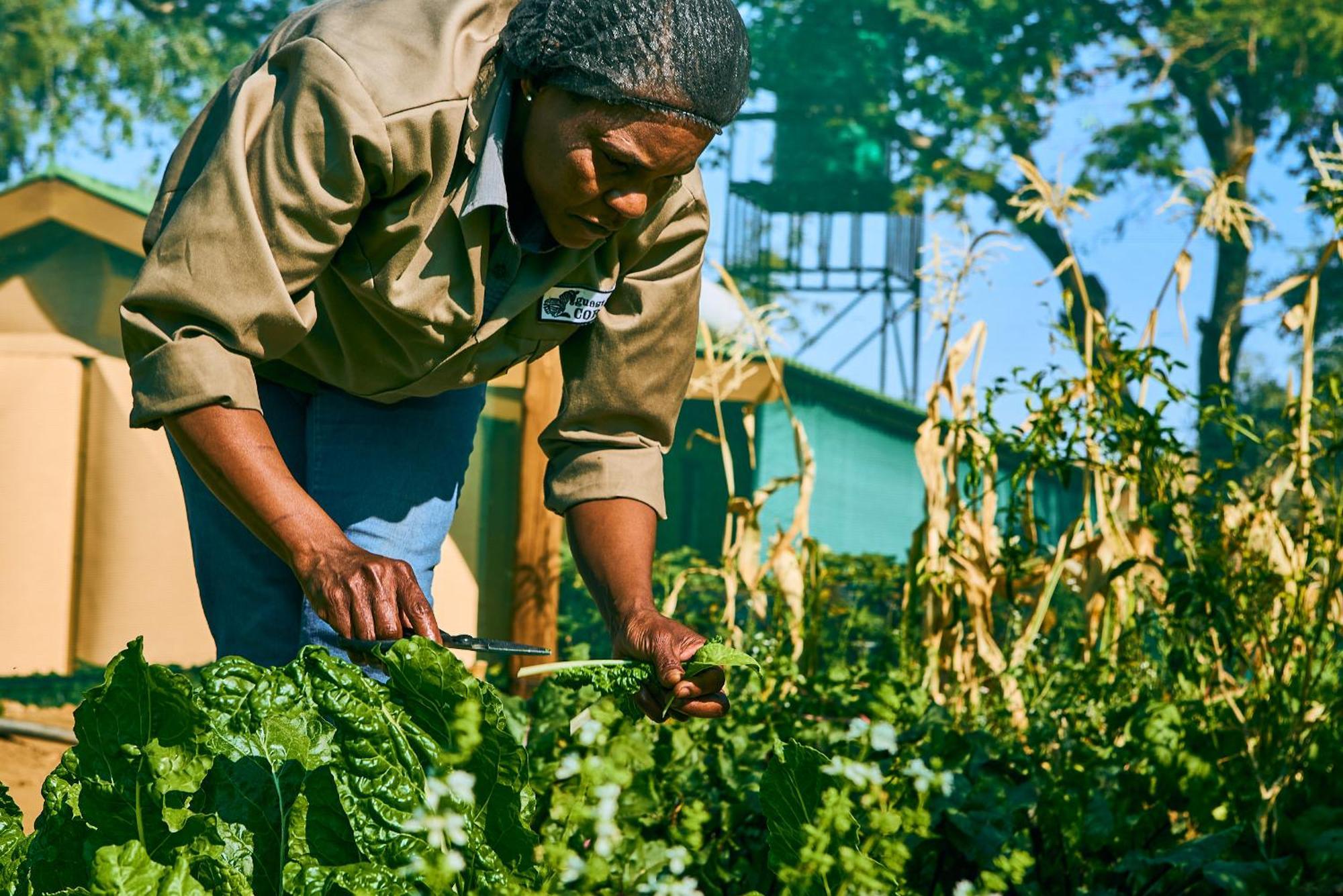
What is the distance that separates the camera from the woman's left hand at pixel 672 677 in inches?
62.4

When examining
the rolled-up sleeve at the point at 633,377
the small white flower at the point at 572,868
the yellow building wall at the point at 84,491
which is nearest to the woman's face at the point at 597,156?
the rolled-up sleeve at the point at 633,377

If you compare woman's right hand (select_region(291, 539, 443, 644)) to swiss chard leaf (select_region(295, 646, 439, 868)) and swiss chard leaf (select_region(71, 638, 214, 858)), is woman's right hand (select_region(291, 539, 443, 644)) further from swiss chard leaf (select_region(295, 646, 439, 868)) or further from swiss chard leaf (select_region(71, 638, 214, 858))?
swiss chard leaf (select_region(71, 638, 214, 858))

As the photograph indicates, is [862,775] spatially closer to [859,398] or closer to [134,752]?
[134,752]

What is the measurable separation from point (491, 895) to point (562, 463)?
0.98 m

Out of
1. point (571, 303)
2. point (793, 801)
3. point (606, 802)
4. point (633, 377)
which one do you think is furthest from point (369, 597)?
point (633, 377)

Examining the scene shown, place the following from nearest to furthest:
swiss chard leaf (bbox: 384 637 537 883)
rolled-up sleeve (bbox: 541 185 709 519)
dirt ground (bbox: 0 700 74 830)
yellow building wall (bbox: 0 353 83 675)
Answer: swiss chard leaf (bbox: 384 637 537 883) < rolled-up sleeve (bbox: 541 185 709 519) < dirt ground (bbox: 0 700 74 830) < yellow building wall (bbox: 0 353 83 675)

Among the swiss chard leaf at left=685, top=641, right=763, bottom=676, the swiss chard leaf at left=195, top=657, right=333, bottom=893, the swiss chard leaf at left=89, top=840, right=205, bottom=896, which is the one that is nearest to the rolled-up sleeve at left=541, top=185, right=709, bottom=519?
the swiss chard leaf at left=685, top=641, right=763, bottom=676

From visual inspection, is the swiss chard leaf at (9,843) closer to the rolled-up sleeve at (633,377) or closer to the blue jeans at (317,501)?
the blue jeans at (317,501)

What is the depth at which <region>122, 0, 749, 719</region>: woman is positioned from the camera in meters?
1.54

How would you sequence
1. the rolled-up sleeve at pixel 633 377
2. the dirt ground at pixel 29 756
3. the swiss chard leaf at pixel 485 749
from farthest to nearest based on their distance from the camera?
the dirt ground at pixel 29 756 → the rolled-up sleeve at pixel 633 377 → the swiss chard leaf at pixel 485 749

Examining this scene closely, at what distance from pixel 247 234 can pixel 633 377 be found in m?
0.68

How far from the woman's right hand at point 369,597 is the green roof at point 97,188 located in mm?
3655

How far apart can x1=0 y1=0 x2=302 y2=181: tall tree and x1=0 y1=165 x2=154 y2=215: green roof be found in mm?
109

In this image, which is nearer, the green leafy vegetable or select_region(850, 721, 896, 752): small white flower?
select_region(850, 721, 896, 752): small white flower
